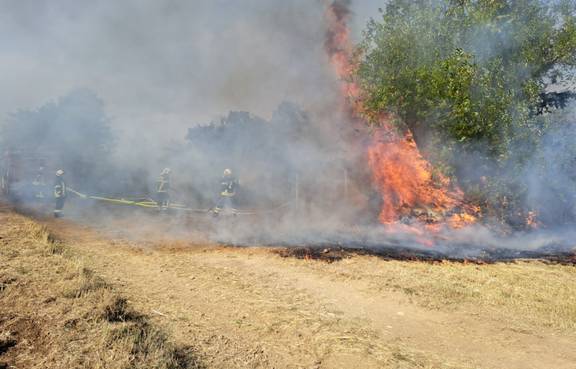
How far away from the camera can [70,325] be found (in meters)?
4.78

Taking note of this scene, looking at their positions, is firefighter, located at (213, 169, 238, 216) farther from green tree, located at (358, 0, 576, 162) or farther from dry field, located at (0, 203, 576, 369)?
green tree, located at (358, 0, 576, 162)

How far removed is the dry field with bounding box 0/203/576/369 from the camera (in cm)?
457

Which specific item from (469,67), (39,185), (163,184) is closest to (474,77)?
(469,67)

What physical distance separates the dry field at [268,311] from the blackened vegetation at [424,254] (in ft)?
2.01

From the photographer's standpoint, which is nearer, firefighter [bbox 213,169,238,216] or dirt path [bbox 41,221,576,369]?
dirt path [bbox 41,221,576,369]

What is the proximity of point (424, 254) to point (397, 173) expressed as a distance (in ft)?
20.8

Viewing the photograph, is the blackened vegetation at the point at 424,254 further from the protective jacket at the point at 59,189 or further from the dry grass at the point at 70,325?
the protective jacket at the point at 59,189

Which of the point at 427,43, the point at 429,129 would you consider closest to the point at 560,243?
→ the point at 429,129

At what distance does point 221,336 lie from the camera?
520 cm

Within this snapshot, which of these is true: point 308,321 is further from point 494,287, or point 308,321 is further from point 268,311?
point 494,287

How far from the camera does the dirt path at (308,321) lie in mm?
4883

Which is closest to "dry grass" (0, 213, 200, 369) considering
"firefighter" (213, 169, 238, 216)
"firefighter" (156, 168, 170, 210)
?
"firefighter" (213, 169, 238, 216)

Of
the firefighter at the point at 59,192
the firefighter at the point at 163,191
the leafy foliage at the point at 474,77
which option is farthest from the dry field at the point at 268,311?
the firefighter at the point at 163,191

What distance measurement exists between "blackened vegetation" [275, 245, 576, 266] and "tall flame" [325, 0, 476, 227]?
329 cm
